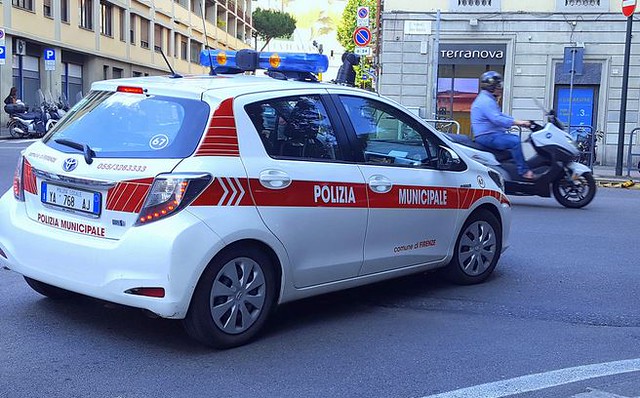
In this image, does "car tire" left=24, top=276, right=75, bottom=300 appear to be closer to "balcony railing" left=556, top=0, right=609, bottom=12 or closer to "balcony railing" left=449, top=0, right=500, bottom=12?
"balcony railing" left=449, top=0, right=500, bottom=12

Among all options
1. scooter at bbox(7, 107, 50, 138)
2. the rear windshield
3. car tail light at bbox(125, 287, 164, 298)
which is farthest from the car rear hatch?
scooter at bbox(7, 107, 50, 138)

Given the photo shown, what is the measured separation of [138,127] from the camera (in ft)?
14.4

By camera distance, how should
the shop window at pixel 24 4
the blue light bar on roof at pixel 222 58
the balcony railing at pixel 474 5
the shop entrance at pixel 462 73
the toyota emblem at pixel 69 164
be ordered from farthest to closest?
the shop window at pixel 24 4 → the shop entrance at pixel 462 73 → the balcony railing at pixel 474 5 → the blue light bar on roof at pixel 222 58 → the toyota emblem at pixel 69 164

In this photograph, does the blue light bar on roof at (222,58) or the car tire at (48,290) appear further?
the blue light bar on roof at (222,58)

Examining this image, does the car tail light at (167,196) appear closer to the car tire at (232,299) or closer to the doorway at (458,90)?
the car tire at (232,299)

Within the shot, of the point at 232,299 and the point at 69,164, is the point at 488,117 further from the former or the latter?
the point at 69,164

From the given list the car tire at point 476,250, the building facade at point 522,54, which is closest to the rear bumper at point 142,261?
the car tire at point 476,250

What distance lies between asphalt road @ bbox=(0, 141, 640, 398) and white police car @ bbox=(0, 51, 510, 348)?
27 centimetres

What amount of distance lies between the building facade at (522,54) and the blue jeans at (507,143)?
429 inches

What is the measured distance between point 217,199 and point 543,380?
2.05 metres

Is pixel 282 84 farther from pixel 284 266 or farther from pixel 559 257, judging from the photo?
pixel 559 257

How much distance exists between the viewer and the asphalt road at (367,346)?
3.80m

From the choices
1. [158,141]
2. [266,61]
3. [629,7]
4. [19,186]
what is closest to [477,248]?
[266,61]

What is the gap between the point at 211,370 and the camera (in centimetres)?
399
